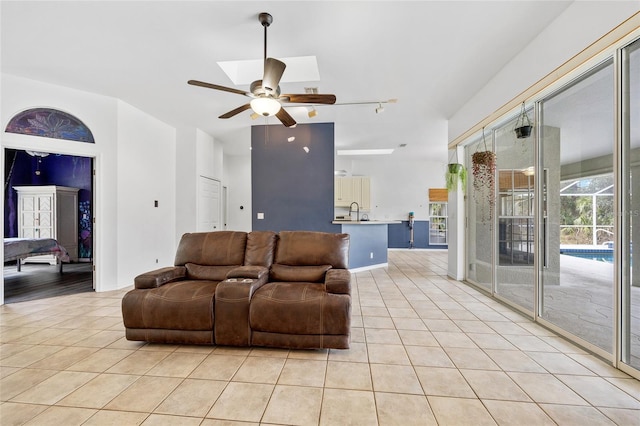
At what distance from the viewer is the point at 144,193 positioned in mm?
4969

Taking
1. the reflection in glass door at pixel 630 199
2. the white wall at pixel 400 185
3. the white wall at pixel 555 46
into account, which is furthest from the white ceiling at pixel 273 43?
the white wall at pixel 400 185

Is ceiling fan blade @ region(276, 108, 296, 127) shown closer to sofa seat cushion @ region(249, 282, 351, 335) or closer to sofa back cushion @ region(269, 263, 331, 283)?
sofa back cushion @ region(269, 263, 331, 283)

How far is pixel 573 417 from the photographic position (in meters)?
1.63

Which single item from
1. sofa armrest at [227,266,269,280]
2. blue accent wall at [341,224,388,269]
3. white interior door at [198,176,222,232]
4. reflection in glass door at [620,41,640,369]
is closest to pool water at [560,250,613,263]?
reflection in glass door at [620,41,640,369]

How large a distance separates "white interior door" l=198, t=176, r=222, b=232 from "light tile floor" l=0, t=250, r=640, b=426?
3.17 meters

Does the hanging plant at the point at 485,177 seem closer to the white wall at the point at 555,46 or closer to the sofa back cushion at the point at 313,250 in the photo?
the white wall at the point at 555,46

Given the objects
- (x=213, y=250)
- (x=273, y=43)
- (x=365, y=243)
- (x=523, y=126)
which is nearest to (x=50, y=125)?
(x=213, y=250)

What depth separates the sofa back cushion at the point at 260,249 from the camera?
3004 mm

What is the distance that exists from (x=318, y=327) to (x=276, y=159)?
12.9 ft

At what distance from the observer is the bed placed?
4703 mm

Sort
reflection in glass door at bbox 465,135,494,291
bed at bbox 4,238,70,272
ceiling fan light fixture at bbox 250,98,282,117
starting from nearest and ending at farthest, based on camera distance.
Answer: ceiling fan light fixture at bbox 250,98,282,117 → reflection in glass door at bbox 465,135,494,291 → bed at bbox 4,238,70,272

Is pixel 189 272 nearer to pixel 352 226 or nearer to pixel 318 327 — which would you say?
pixel 318 327

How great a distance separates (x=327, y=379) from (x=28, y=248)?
602 centimetres

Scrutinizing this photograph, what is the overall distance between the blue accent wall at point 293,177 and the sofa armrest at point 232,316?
3164 millimetres
